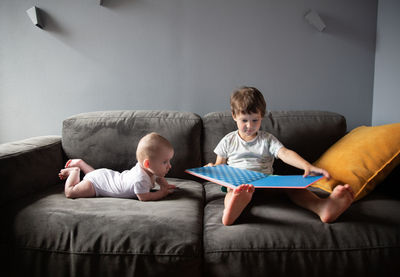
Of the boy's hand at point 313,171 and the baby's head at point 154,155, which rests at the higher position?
the baby's head at point 154,155

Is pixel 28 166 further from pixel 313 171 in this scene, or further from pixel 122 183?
pixel 313 171

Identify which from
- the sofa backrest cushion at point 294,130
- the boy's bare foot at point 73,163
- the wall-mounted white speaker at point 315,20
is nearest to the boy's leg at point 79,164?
the boy's bare foot at point 73,163

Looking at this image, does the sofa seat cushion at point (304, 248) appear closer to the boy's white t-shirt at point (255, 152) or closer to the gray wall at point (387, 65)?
the boy's white t-shirt at point (255, 152)

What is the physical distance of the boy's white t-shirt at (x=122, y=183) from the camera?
4.34ft

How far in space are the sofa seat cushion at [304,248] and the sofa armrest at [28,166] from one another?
3.09 ft

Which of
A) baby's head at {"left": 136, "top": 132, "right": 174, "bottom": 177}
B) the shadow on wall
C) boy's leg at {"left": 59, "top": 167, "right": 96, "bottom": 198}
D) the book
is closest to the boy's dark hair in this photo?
the book

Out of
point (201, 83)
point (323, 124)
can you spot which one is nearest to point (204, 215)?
point (323, 124)

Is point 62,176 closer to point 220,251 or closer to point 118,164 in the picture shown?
point 118,164

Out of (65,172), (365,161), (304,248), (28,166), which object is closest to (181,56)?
(65,172)

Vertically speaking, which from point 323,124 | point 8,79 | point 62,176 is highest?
point 8,79

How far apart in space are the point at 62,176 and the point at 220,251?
102 centimetres

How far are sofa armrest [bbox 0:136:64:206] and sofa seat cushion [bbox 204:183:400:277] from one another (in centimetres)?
94

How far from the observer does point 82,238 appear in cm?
103

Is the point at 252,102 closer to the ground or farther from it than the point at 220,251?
farther from it
